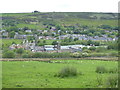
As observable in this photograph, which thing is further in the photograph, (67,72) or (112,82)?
(67,72)

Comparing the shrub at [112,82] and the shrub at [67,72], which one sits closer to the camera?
the shrub at [112,82]

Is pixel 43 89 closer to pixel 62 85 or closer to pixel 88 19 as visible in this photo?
pixel 62 85

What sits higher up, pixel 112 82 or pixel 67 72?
→ pixel 112 82

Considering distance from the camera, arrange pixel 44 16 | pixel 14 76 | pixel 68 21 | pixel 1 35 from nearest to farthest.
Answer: pixel 14 76, pixel 1 35, pixel 68 21, pixel 44 16

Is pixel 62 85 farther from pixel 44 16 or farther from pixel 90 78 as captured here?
pixel 44 16

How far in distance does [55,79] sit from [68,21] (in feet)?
432

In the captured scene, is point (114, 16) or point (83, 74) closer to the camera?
point (83, 74)

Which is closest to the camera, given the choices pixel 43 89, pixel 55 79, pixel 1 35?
pixel 43 89

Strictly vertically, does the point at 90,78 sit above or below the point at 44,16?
below

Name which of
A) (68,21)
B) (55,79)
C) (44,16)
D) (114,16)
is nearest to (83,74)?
(55,79)

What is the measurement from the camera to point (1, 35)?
308ft

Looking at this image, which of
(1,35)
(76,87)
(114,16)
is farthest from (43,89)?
(114,16)

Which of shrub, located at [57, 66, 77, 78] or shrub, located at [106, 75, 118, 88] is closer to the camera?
shrub, located at [106, 75, 118, 88]

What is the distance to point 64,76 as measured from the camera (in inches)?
888
